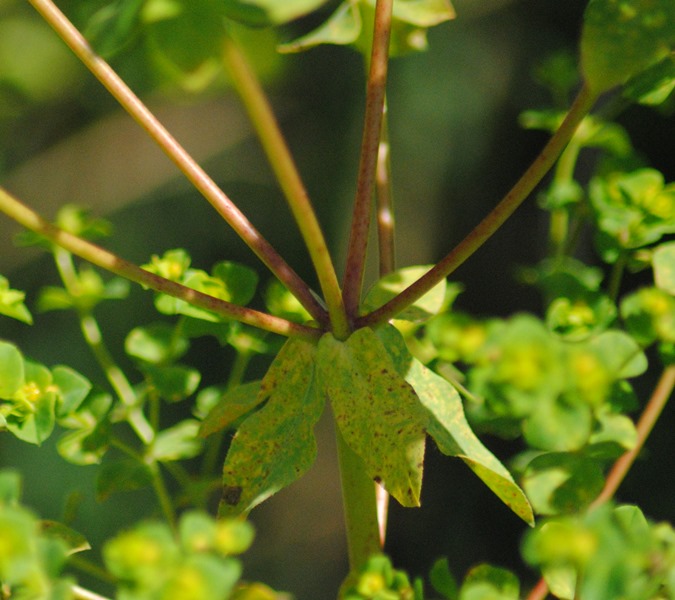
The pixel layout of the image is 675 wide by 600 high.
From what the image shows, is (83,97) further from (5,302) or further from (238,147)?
(5,302)

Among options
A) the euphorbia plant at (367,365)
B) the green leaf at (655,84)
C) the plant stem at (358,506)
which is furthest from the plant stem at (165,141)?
the green leaf at (655,84)

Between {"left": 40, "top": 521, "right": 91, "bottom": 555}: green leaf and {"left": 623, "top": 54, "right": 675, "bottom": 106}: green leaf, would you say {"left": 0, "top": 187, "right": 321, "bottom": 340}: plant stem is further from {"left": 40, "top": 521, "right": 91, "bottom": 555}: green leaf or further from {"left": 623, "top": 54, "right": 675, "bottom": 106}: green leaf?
→ {"left": 623, "top": 54, "right": 675, "bottom": 106}: green leaf

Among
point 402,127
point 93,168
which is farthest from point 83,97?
point 402,127

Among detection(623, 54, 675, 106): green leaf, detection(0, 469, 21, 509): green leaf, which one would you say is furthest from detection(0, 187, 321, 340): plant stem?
detection(623, 54, 675, 106): green leaf

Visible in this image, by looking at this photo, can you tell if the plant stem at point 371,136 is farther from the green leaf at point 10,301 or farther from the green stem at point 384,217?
the green leaf at point 10,301

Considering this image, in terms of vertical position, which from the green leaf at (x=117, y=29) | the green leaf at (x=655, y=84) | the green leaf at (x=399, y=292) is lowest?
the green leaf at (x=399, y=292)

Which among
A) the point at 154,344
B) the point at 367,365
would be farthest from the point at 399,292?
the point at 154,344
